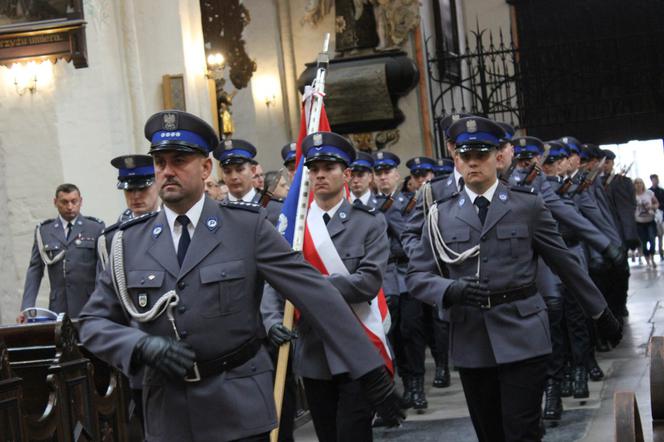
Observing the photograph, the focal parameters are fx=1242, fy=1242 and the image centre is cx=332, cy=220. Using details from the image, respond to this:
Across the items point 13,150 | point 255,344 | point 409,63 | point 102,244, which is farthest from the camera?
point 409,63

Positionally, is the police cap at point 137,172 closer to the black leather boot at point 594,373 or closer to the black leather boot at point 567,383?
the black leather boot at point 567,383

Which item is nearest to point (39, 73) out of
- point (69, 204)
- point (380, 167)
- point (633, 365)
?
point (69, 204)

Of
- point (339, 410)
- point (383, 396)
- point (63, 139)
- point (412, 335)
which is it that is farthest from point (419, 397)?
point (383, 396)

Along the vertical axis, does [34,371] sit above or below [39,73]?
below

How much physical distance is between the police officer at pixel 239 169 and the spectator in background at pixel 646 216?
1666 centimetres

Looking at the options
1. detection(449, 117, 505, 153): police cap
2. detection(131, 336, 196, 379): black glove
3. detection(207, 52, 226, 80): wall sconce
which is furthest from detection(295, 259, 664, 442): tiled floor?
detection(207, 52, 226, 80): wall sconce

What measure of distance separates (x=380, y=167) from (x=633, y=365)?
314 cm

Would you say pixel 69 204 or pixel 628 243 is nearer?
pixel 69 204

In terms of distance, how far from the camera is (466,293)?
6555 mm

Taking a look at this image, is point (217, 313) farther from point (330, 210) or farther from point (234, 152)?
point (234, 152)

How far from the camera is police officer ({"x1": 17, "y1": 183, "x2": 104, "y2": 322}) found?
10906 millimetres

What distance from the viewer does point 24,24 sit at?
11.7 meters

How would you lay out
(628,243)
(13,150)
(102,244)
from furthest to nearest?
(628,243)
(13,150)
(102,244)

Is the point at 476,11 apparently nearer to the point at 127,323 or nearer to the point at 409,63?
the point at 409,63
